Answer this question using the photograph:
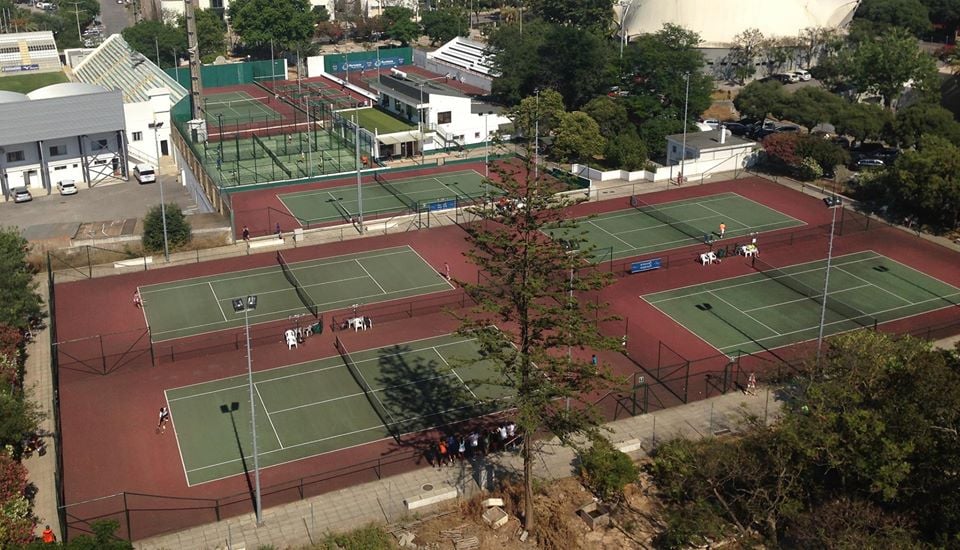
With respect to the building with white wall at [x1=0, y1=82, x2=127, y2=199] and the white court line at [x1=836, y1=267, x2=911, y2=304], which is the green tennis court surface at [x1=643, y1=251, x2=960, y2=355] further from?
the building with white wall at [x1=0, y1=82, x2=127, y2=199]

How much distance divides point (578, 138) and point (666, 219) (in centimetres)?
1344

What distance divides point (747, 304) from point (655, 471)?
18.7 metres

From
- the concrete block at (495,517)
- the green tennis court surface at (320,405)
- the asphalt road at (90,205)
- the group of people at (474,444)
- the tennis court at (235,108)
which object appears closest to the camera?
the concrete block at (495,517)

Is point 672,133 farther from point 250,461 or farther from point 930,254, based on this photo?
point 250,461

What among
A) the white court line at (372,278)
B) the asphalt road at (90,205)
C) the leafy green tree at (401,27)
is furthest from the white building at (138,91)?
the leafy green tree at (401,27)

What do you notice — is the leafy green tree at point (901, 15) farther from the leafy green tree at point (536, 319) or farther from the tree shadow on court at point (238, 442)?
the tree shadow on court at point (238, 442)

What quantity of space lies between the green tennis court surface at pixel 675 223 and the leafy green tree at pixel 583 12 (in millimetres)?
54459

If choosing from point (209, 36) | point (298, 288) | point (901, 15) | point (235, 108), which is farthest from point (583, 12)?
point (298, 288)

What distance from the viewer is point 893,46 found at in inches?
3504

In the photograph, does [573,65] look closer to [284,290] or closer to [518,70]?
[518,70]

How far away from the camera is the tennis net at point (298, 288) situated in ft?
166

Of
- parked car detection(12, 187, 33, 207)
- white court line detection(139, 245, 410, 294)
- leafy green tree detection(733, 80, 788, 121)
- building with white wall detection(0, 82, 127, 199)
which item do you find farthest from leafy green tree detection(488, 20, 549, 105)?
parked car detection(12, 187, 33, 207)

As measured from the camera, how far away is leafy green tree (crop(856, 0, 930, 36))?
117438 millimetres

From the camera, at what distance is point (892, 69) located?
3462 inches
